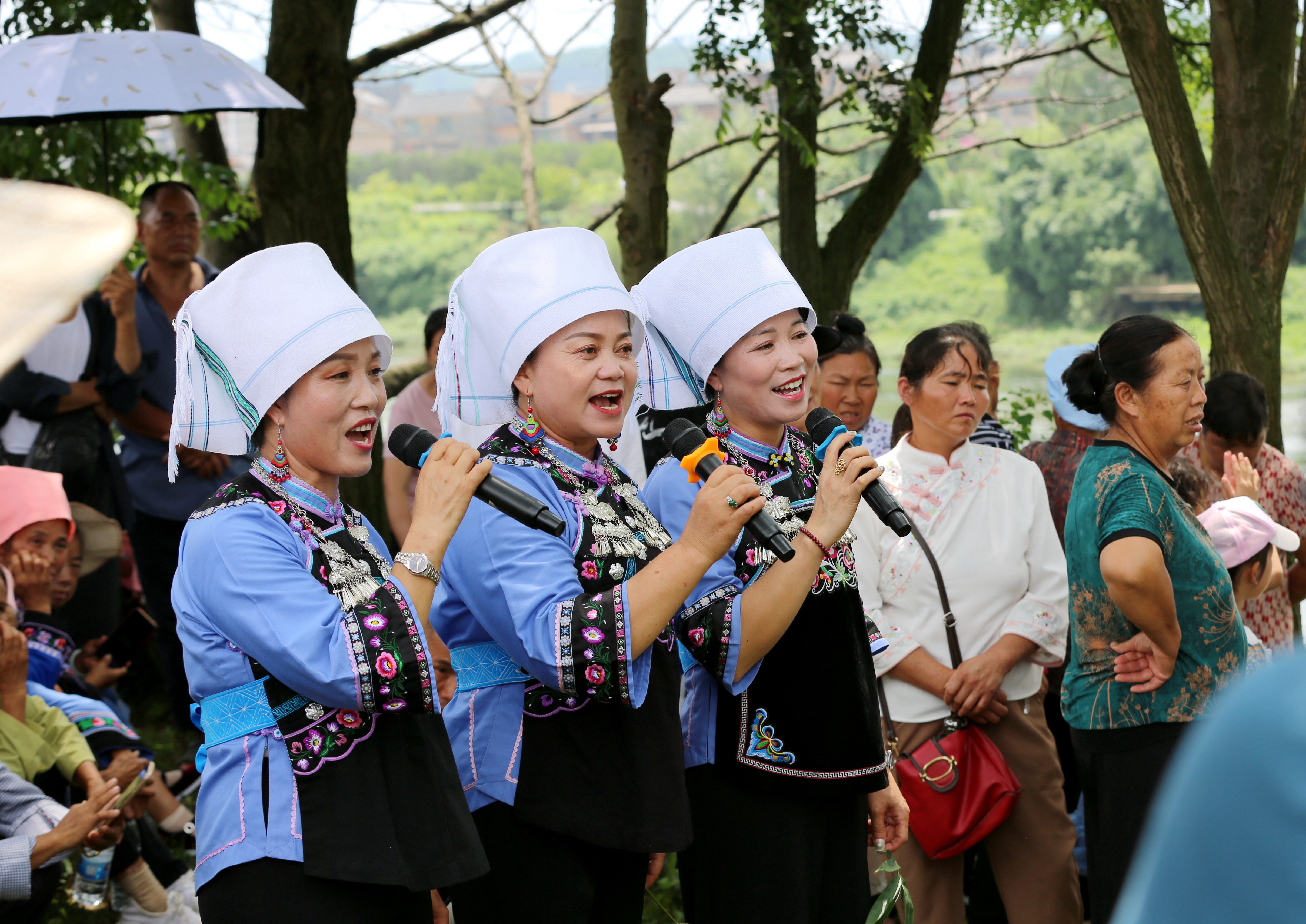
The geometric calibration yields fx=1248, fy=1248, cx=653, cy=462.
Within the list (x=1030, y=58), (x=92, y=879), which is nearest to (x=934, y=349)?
(x=92, y=879)

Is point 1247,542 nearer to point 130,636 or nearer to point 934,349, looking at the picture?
point 934,349

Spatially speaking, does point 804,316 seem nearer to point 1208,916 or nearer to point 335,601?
Answer: point 335,601

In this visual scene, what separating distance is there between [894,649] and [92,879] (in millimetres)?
2471

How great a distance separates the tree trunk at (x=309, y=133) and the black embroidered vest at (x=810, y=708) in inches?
157

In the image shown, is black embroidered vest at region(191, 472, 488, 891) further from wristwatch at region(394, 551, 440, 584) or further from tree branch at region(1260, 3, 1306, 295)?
tree branch at region(1260, 3, 1306, 295)

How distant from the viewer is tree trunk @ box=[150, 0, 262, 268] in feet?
22.9

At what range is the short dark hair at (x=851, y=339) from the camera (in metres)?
4.65

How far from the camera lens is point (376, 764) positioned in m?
2.04

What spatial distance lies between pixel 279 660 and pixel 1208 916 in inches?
60.2

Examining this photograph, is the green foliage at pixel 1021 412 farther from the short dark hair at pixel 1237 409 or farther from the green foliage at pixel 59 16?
the green foliage at pixel 59 16

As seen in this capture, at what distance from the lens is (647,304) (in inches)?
108

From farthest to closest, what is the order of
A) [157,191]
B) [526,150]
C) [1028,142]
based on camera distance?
1. [526,150]
2. [1028,142]
3. [157,191]

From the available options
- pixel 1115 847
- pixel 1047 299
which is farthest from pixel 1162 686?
pixel 1047 299

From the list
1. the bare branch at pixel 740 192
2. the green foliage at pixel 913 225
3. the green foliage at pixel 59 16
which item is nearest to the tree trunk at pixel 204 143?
the green foliage at pixel 59 16
